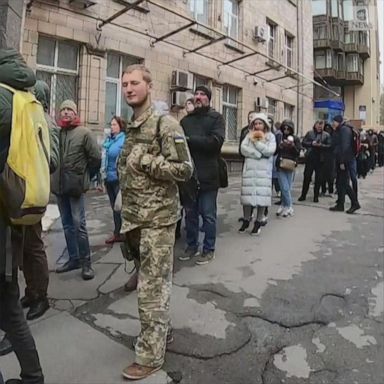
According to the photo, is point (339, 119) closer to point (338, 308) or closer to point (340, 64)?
point (338, 308)

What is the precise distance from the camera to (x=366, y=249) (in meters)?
5.49

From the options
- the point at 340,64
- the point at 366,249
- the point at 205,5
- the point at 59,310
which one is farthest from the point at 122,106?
the point at 340,64

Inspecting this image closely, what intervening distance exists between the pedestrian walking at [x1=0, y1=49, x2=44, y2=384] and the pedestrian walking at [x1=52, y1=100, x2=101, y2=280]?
1.91m

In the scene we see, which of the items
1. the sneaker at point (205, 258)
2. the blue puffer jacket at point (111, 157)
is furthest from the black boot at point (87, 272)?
the blue puffer jacket at point (111, 157)

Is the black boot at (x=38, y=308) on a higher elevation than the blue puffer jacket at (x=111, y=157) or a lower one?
lower

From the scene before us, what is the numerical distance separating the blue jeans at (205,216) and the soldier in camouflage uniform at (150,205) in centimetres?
189

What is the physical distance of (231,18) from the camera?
14.3m

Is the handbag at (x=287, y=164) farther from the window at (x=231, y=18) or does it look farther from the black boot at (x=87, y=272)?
the window at (x=231, y=18)

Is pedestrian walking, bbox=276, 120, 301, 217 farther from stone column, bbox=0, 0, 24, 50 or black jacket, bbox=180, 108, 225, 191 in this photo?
stone column, bbox=0, 0, 24, 50

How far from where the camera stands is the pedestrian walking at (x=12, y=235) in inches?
78.4

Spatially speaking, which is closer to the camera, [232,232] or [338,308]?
[338,308]

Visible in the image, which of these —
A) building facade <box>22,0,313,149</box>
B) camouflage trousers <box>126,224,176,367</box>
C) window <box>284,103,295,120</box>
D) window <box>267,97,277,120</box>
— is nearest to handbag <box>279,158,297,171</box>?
camouflage trousers <box>126,224,176,367</box>

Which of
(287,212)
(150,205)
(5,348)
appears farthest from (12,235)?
(287,212)

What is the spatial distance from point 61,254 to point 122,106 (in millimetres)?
6392
